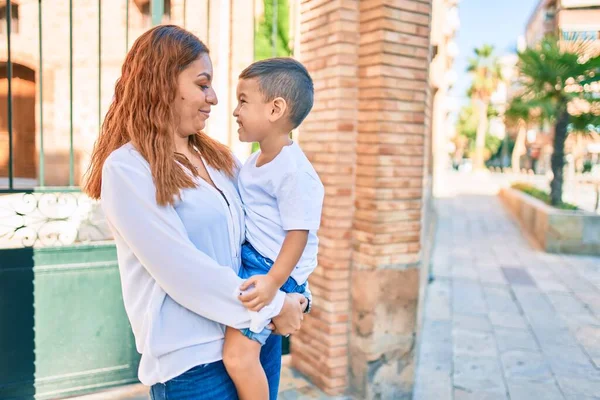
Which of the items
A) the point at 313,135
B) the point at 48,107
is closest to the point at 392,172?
the point at 313,135

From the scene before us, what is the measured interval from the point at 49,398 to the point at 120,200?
10.1 feet

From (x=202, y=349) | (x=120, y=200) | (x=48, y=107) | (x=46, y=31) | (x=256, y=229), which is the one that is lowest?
(x=202, y=349)

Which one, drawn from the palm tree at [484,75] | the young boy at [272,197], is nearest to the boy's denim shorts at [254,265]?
the young boy at [272,197]

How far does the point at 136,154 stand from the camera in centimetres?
139

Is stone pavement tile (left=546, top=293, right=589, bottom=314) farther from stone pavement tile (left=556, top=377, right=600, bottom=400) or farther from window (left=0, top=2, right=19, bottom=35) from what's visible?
window (left=0, top=2, right=19, bottom=35)

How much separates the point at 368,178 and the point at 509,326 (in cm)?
346

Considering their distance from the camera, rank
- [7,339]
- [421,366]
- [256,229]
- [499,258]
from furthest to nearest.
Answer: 1. [499,258]
2. [421,366]
3. [7,339]
4. [256,229]

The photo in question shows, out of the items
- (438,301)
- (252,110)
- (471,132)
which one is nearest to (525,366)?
(438,301)

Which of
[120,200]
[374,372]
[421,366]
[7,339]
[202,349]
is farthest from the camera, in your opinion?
[421,366]

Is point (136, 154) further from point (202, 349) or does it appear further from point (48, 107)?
point (48, 107)

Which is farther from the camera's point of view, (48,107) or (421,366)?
(48,107)

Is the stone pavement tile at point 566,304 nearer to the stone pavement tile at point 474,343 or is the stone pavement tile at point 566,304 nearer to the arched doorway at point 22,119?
the stone pavement tile at point 474,343

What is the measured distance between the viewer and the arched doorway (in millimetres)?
6844

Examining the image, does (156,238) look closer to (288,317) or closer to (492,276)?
(288,317)
